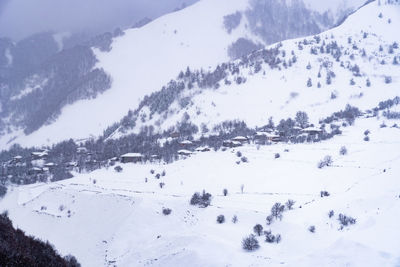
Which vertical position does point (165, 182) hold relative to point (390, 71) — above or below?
below

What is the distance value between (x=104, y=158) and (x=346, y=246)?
67.3 meters

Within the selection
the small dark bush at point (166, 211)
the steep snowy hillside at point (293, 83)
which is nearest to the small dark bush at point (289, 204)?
the small dark bush at point (166, 211)

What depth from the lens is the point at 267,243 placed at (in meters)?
26.7

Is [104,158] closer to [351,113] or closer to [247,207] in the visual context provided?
[247,207]

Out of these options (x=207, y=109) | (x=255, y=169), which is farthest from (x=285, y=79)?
(x=255, y=169)

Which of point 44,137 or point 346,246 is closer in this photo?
point 346,246

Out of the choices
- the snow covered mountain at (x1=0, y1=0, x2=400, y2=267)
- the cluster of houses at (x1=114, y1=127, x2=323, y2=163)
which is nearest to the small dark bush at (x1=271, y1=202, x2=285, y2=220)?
the snow covered mountain at (x1=0, y1=0, x2=400, y2=267)

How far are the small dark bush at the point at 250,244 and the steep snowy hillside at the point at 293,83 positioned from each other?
71.2 meters

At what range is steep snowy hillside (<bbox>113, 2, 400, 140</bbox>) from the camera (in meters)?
104

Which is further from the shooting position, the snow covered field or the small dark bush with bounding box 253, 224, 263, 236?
the small dark bush with bounding box 253, 224, 263, 236

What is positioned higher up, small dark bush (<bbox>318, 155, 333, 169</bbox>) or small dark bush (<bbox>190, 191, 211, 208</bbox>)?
small dark bush (<bbox>318, 155, 333, 169</bbox>)

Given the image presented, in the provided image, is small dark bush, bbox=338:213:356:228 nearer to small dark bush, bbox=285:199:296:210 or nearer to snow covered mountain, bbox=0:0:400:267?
snow covered mountain, bbox=0:0:400:267

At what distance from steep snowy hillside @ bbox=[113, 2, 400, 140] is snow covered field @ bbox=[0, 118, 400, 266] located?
4770 centimetres

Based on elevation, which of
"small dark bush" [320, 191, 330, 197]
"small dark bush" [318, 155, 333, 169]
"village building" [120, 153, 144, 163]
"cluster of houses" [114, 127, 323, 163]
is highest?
"cluster of houses" [114, 127, 323, 163]
